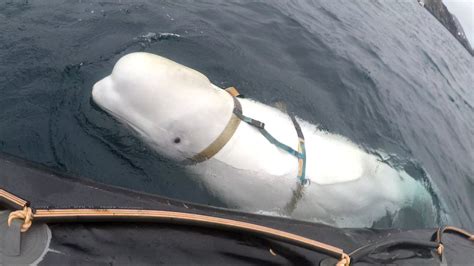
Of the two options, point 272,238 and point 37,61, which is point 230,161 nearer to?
point 272,238

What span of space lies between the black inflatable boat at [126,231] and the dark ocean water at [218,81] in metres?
1.60

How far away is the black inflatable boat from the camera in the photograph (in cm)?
250

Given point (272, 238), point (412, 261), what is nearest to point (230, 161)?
point (272, 238)

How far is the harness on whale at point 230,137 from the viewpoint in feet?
14.0

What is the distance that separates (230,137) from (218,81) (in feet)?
8.77

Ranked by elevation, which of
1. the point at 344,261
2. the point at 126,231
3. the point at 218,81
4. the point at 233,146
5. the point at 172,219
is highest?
the point at 344,261

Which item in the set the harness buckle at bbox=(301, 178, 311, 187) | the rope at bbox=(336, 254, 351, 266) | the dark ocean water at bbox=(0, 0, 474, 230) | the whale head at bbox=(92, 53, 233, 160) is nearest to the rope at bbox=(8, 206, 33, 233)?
the whale head at bbox=(92, 53, 233, 160)

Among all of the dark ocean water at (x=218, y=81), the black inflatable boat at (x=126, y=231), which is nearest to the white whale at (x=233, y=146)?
the dark ocean water at (x=218, y=81)

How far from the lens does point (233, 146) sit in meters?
4.35

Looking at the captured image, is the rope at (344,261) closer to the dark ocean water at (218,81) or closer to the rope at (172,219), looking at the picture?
the rope at (172,219)

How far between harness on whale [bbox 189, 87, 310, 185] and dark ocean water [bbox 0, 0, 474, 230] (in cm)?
52

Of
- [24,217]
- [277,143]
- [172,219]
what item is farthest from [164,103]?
[24,217]

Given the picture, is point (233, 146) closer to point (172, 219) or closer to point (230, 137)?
point (230, 137)

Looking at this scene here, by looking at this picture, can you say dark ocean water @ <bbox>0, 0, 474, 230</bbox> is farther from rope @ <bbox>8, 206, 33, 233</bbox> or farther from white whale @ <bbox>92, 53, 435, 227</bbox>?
rope @ <bbox>8, 206, 33, 233</bbox>
